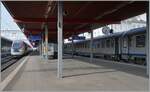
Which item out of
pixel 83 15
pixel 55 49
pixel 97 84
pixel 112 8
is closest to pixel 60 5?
pixel 97 84

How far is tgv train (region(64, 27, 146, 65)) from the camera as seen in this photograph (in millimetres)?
27047

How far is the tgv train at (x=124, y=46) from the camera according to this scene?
88.7 feet

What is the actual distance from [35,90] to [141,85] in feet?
13.5

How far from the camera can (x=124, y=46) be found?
3209 centimetres

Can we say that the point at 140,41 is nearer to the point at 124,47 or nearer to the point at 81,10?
the point at 124,47

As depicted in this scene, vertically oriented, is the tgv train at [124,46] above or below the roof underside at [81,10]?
below

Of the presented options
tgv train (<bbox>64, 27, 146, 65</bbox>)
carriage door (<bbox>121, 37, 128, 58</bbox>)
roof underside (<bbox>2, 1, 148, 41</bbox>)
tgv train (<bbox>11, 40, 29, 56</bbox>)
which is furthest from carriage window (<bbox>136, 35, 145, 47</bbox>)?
tgv train (<bbox>11, 40, 29, 56</bbox>)

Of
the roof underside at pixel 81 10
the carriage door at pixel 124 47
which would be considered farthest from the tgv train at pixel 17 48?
the carriage door at pixel 124 47

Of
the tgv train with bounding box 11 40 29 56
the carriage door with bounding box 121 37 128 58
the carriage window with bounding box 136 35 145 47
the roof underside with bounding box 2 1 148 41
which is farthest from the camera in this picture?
the tgv train with bounding box 11 40 29 56

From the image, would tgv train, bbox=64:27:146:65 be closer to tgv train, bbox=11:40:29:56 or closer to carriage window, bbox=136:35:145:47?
carriage window, bbox=136:35:145:47

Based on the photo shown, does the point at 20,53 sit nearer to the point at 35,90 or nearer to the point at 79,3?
the point at 79,3

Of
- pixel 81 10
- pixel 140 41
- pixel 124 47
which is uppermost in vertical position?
pixel 81 10

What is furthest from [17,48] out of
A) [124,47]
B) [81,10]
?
[81,10]

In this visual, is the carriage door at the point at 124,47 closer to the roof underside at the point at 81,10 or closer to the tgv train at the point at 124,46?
the tgv train at the point at 124,46
